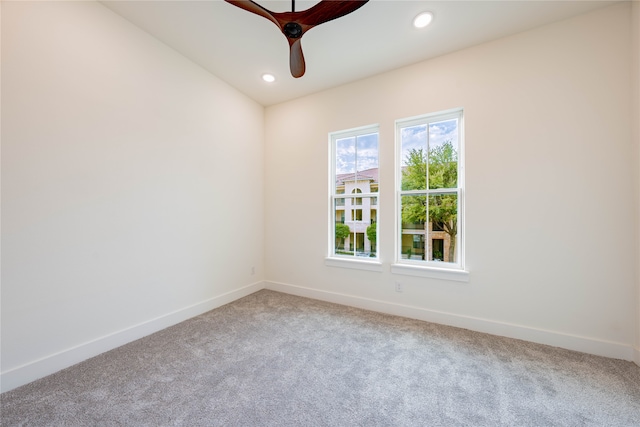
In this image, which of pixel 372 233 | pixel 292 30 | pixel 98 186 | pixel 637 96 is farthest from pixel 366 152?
pixel 98 186

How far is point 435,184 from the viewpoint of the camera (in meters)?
2.72

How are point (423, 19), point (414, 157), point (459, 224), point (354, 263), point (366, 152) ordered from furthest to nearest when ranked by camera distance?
point (366, 152), point (354, 263), point (414, 157), point (459, 224), point (423, 19)

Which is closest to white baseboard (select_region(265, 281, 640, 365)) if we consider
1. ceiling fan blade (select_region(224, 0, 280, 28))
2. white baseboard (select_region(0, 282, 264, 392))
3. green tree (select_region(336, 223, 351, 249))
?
green tree (select_region(336, 223, 351, 249))

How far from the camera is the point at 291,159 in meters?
3.56

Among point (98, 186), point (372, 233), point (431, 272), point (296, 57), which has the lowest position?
point (431, 272)

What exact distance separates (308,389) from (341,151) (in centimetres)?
264

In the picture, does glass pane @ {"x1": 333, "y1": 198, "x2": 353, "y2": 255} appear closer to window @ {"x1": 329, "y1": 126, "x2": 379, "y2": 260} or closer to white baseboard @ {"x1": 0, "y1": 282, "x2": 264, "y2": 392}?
window @ {"x1": 329, "y1": 126, "x2": 379, "y2": 260}

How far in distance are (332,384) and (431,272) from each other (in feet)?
4.99

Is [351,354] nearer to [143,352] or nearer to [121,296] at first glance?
[143,352]

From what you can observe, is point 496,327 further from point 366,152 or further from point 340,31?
point 340,31

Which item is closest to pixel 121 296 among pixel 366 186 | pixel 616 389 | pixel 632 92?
pixel 366 186

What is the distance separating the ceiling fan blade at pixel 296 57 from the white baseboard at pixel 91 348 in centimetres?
262

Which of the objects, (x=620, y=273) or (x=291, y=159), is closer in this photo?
(x=620, y=273)

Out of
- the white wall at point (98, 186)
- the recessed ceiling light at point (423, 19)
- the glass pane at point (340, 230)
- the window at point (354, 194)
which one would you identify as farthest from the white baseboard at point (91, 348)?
the recessed ceiling light at point (423, 19)
